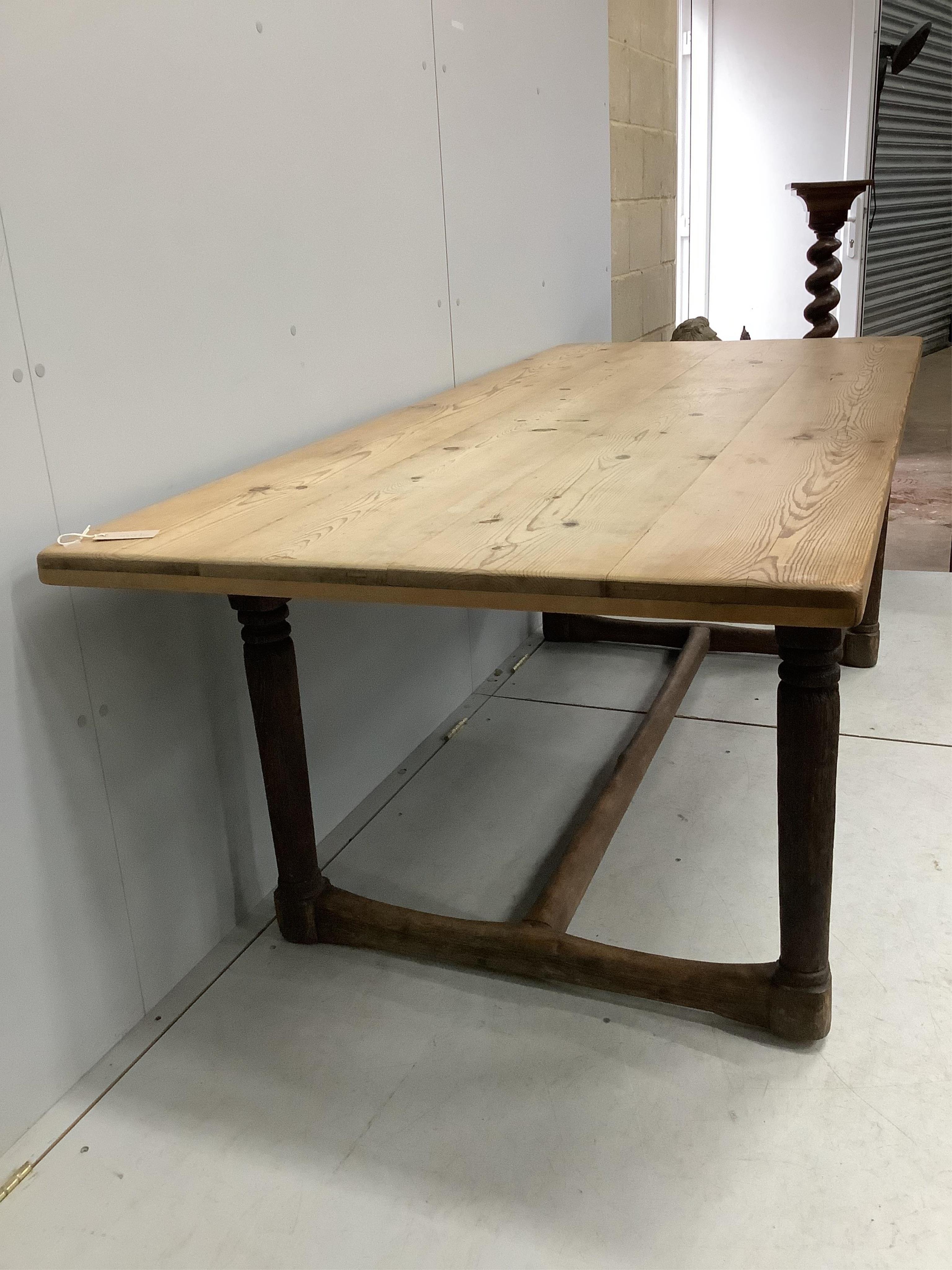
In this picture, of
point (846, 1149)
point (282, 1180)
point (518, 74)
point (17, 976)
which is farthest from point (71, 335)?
point (518, 74)

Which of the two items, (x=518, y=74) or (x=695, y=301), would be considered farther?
(x=695, y=301)

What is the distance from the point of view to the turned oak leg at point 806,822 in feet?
3.83

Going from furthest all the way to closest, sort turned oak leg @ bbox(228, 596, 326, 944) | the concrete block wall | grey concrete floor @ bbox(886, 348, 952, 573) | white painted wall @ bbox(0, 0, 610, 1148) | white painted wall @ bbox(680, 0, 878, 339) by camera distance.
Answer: white painted wall @ bbox(680, 0, 878, 339)
grey concrete floor @ bbox(886, 348, 952, 573)
the concrete block wall
turned oak leg @ bbox(228, 596, 326, 944)
white painted wall @ bbox(0, 0, 610, 1148)

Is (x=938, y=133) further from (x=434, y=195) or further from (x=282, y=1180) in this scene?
(x=282, y=1180)

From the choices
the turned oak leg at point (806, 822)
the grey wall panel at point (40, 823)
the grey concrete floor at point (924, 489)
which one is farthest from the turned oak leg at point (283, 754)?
the grey concrete floor at point (924, 489)

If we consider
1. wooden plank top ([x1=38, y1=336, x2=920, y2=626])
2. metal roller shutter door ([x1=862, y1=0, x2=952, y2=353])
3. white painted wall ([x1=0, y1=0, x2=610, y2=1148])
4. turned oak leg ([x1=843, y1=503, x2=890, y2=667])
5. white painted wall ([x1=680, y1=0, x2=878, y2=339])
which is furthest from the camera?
metal roller shutter door ([x1=862, y1=0, x2=952, y2=353])

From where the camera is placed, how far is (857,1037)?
134 cm

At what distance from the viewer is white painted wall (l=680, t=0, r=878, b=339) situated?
5094 millimetres

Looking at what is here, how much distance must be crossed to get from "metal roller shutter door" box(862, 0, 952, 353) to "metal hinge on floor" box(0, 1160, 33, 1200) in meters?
5.75

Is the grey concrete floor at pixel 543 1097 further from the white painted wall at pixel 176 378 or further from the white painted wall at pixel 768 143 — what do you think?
the white painted wall at pixel 768 143

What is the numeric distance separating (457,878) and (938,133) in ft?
22.6

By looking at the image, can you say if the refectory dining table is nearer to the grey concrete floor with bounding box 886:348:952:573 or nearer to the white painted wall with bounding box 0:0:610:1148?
the white painted wall with bounding box 0:0:610:1148

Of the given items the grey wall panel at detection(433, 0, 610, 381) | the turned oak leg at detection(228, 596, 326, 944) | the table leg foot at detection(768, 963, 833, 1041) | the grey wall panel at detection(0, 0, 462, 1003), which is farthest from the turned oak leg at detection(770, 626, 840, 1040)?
the grey wall panel at detection(433, 0, 610, 381)

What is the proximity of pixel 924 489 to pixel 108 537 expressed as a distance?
377cm
